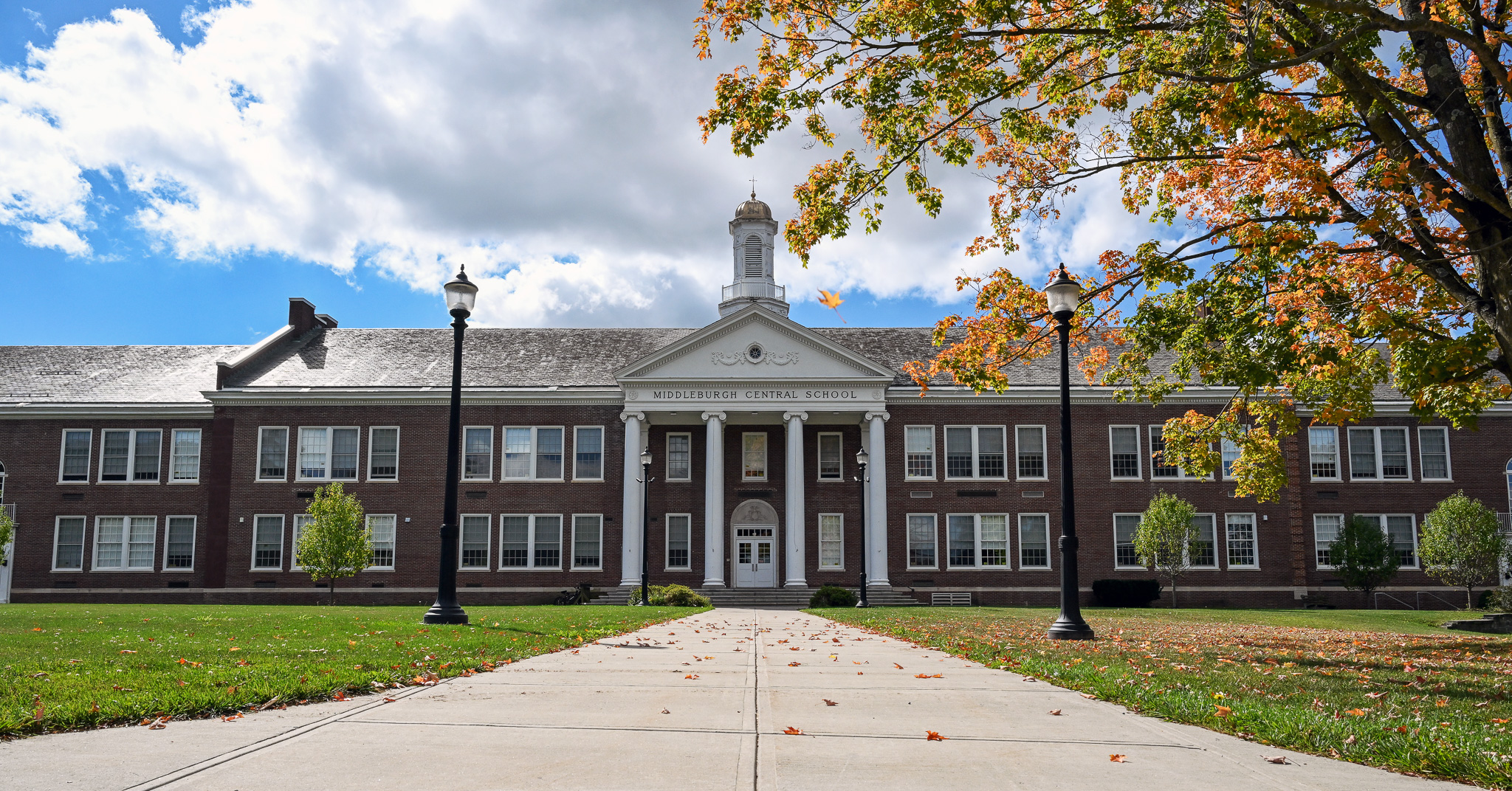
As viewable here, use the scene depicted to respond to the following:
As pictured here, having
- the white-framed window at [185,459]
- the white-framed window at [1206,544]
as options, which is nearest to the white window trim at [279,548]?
the white-framed window at [185,459]

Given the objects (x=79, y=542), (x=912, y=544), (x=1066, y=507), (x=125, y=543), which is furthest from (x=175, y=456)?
(x=1066, y=507)

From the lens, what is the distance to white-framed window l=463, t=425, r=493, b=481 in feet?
128

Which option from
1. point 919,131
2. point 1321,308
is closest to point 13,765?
point 919,131

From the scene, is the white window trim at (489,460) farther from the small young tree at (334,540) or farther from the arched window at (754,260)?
the arched window at (754,260)

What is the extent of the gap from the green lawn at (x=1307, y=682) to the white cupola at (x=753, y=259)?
28241 millimetres

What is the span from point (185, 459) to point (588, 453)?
15.9m

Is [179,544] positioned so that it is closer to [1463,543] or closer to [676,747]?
[676,747]

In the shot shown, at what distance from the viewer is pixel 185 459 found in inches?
1542

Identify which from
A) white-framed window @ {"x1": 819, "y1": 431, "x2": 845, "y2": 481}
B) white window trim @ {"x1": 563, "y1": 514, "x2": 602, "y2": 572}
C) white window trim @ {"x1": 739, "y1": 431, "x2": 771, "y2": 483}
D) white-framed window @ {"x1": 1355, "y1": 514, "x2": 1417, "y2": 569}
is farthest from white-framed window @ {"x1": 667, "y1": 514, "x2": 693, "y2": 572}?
white-framed window @ {"x1": 1355, "y1": 514, "x2": 1417, "y2": 569}

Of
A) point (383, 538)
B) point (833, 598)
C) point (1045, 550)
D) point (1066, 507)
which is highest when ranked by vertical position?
point (1066, 507)

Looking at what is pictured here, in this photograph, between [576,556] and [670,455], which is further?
[670,455]

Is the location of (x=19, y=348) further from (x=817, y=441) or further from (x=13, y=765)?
(x=13, y=765)

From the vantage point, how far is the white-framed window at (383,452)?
127 feet

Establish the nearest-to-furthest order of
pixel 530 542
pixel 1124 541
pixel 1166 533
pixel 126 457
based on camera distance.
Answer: pixel 1166 533 < pixel 1124 541 < pixel 530 542 < pixel 126 457
